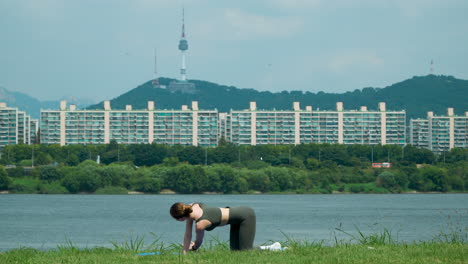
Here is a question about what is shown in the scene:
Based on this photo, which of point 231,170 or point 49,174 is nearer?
point 49,174

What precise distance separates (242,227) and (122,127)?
182m

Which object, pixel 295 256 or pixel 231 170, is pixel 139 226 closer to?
pixel 295 256

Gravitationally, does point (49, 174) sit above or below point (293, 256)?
below

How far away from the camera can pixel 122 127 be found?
196000 millimetres

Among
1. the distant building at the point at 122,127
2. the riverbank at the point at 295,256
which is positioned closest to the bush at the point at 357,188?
the distant building at the point at 122,127

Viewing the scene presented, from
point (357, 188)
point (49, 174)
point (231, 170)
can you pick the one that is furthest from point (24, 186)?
point (357, 188)

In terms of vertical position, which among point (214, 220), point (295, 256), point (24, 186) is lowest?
point (24, 186)

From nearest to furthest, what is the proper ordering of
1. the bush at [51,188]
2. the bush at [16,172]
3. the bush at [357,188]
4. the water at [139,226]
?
the water at [139,226]
the bush at [51,188]
the bush at [16,172]
the bush at [357,188]

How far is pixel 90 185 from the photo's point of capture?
379 feet

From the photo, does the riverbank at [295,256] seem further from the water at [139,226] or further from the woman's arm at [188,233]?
the water at [139,226]

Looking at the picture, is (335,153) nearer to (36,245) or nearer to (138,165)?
(138,165)

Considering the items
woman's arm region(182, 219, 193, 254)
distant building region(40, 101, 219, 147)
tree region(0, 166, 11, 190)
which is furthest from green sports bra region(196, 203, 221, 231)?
distant building region(40, 101, 219, 147)

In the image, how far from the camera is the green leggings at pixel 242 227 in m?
15.5

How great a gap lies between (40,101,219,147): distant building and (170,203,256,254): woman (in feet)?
593
